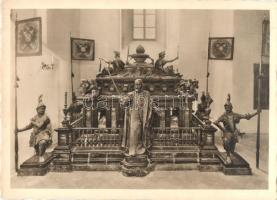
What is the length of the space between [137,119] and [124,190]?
3.48ft

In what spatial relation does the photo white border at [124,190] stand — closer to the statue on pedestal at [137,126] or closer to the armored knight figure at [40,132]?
the armored knight figure at [40,132]

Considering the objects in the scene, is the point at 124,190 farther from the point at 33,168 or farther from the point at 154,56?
the point at 154,56

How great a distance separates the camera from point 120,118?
21.1 feet

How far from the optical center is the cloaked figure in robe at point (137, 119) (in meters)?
5.29

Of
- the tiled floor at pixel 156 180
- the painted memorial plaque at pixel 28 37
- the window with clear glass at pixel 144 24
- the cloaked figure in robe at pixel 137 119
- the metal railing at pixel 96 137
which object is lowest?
the tiled floor at pixel 156 180

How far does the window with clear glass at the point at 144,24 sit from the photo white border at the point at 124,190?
3395 millimetres

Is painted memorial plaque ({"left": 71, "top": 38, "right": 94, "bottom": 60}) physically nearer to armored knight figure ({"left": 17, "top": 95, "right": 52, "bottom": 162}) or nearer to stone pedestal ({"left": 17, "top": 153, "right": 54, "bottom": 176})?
armored knight figure ({"left": 17, "top": 95, "right": 52, "bottom": 162})

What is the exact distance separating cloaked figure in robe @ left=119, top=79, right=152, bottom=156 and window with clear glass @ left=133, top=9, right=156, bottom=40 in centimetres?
310

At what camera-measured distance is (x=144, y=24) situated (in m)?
8.16

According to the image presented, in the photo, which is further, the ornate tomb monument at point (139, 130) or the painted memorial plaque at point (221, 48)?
the painted memorial plaque at point (221, 48)

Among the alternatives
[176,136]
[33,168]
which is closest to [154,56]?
[176,136]

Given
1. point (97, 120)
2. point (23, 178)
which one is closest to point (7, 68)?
point (23, 178)

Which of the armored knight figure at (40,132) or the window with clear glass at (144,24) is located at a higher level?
the window with clear glass at (144,24)

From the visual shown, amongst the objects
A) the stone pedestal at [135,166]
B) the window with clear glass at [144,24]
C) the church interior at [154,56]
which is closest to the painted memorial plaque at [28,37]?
the church interior at [154,56]
